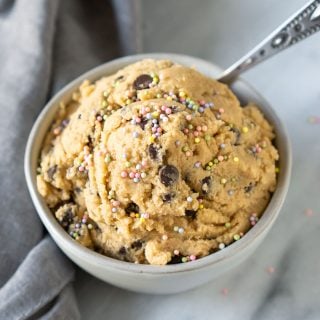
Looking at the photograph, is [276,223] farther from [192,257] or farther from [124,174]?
[124,174]

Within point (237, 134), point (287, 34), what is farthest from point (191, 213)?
point (287, 34)

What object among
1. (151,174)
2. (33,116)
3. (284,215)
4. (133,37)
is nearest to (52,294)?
(151,174)

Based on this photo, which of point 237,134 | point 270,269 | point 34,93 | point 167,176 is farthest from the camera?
point 34,93

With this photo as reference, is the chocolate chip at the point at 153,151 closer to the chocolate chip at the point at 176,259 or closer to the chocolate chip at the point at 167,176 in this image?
the chocolate chip at the point at 167,176

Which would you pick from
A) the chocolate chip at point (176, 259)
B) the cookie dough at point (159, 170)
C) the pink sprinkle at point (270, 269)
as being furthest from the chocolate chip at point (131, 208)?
the pink sprinkle at point (270, 269)

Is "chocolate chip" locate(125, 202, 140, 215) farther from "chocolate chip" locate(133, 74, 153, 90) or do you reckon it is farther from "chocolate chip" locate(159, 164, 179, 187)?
"chocolate chip" locate(133, 74, 153, 90)

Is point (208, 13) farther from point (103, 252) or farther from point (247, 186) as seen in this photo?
point (103, 252)

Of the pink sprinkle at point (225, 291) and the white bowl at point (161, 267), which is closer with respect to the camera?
the white bowl at point (161, 267)

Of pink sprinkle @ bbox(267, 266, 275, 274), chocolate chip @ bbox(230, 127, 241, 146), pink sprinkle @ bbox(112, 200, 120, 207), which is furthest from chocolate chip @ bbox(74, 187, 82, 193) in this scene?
pink sprinkle @ bbox(267, 266, 275, 274)
